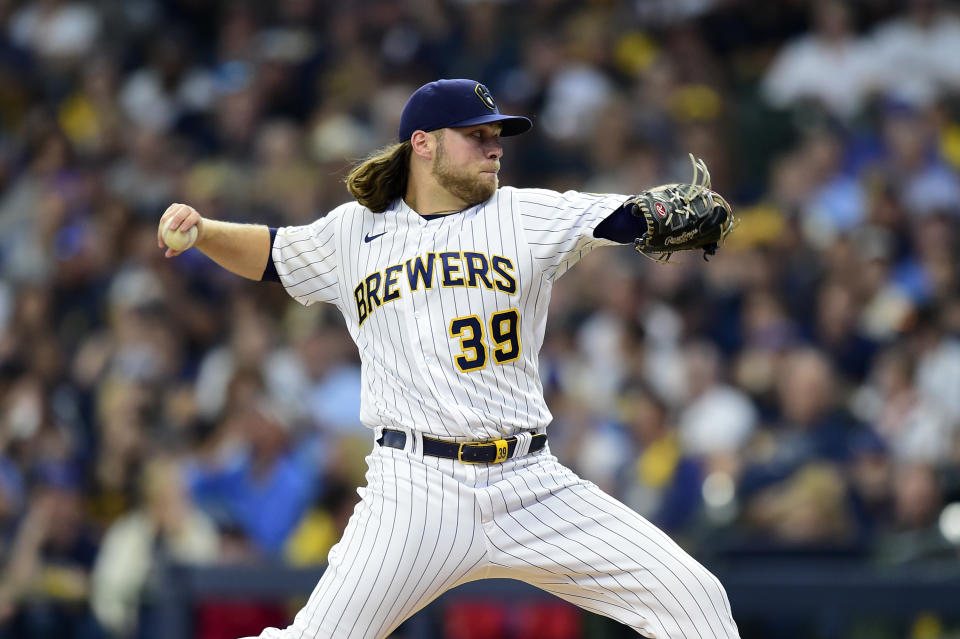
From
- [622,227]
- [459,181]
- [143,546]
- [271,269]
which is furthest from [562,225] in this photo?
[143,546]

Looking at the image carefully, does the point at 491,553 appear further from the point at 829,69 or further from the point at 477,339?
the point at 829,69

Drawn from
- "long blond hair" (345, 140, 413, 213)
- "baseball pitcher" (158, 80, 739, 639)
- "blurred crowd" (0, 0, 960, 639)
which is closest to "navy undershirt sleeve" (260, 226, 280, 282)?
"baseball pitcher" (158, 80, 739, 639)

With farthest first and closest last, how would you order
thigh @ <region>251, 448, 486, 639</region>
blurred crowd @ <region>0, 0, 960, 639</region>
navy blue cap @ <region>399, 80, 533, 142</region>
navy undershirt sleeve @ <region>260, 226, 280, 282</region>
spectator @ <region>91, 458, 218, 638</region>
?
spectator @ <region>91, 458, 218, 638</region>
blurred crowd @ <region>0, 0, 960, 639</region>
navy undershirt sleeve @ <region>260, 226, 280, 282</region>
navy blue cap @ <region>399, 80, 533, 142</region>
thigh @ <region>251, 448, 486, 639</region>

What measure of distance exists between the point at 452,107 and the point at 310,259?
2.04 feet

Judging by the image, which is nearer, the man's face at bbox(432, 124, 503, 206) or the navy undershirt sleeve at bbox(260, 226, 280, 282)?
the man's face at bbox(432, 124, 503, 206)

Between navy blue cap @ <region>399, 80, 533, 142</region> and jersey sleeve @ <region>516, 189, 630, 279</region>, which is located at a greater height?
navy blue cap @ <region>399, 80, 533, 142</region>

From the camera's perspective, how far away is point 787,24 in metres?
9.80

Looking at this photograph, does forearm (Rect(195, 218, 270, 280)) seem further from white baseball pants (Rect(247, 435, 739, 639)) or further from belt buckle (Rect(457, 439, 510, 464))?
belt buckle (Rect(457, 439, 510, 464))

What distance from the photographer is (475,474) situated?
3.80m

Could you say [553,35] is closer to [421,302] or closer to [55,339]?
[55,339]

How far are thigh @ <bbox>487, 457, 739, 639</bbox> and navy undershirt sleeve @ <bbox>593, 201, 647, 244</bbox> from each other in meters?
0.67

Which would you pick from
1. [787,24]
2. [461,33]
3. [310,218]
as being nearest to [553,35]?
[461,33]

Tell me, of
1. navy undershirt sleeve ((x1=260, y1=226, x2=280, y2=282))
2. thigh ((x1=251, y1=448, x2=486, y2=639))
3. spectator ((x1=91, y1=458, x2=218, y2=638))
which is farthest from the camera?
spectator ((x1=91, y1=458, x2=218, y2=638))

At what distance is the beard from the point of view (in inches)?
156
